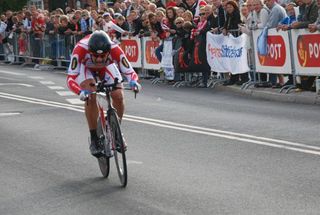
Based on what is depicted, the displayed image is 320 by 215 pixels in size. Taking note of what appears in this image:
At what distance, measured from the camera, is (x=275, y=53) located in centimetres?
1802

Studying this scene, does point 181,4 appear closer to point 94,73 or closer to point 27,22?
point 27,22

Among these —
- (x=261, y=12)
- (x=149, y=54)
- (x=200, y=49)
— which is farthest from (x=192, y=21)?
(x=261, y=12)

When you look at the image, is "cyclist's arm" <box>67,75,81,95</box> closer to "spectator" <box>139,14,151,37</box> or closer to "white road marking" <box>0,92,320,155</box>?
"white road marking" <box>0,92,320,155</box>

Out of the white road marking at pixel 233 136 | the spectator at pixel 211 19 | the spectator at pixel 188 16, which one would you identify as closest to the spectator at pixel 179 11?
the spectator at pixel 188 16

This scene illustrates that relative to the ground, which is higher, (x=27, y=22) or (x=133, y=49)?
(x=27, y=22)

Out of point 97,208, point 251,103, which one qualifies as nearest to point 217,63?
point 251,103

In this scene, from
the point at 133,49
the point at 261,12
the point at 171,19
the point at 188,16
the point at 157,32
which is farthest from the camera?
the point at 133,49

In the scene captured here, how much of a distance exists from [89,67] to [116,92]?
0.47 meters

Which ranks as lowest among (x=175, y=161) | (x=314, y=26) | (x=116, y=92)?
(x=175, y=161)

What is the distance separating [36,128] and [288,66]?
19.6 feet

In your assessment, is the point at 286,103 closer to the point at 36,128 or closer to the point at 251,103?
the point at 251,103

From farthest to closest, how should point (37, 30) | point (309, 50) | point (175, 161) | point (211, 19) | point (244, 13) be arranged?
point (37, 30) → point (211, 19) → point (244, 13) → point (309, 50) → point (175, 161)

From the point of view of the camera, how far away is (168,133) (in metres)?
12.8

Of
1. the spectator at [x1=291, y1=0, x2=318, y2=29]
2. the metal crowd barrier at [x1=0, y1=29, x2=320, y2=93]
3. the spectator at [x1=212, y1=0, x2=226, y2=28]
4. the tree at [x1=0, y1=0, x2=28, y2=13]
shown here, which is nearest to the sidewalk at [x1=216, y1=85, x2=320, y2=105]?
the metal crowd barrier at [x1=0, y1=29, x2=320, y2=93]
